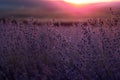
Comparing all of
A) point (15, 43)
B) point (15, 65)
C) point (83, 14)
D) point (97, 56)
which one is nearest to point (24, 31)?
point (15, 43)

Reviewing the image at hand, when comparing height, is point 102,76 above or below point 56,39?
below

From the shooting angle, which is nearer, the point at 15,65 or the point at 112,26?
the point at 15,65

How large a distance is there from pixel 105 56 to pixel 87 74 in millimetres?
380

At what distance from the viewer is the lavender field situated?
4.88m

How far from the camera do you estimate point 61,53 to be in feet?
16.7

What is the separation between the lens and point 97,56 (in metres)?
5.08

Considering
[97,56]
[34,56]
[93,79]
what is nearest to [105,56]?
[97,56]

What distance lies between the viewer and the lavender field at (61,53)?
488 cm

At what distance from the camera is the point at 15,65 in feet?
17.3

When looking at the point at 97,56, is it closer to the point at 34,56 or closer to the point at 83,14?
the point at 34,56

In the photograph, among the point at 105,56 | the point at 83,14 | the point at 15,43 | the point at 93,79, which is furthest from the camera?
the point at 83,14

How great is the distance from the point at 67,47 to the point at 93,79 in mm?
624

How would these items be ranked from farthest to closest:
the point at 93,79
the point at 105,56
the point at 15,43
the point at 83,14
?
the point at 83,14 < the point at 15,43 < the point at 105,56 < the point at 93,79

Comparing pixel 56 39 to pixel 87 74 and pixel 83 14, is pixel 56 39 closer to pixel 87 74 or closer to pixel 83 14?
pixel 87 74
